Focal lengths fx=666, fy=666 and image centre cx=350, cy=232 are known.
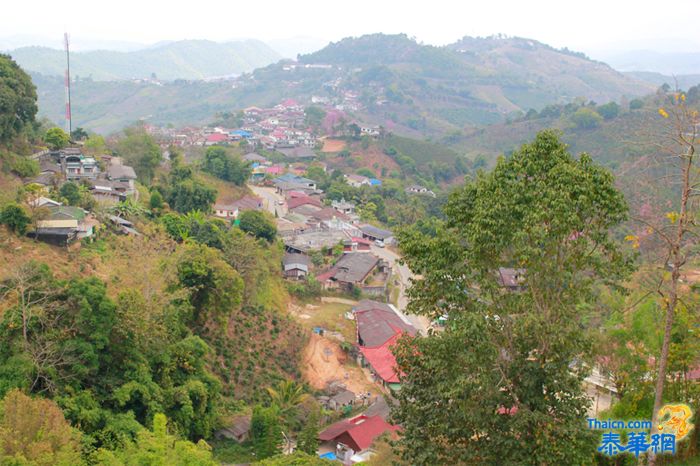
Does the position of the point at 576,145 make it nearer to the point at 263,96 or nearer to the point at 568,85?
the point at 263,96

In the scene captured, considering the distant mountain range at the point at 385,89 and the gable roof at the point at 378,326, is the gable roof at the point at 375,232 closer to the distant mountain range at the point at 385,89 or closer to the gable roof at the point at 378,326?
the gable roof at the point at 378,326

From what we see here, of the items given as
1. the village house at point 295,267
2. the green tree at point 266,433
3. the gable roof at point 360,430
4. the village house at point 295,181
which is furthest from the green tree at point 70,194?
the village house at point 295,181

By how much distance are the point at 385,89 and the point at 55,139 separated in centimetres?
8134

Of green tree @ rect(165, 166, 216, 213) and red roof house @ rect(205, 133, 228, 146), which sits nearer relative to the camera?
green tree @ rect(165, 166, 216, 213)

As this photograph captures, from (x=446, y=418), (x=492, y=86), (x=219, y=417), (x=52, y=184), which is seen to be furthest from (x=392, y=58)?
(x=446, y=418)

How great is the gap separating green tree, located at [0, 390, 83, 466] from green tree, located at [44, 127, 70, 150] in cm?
1853

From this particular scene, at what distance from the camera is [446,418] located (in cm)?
814

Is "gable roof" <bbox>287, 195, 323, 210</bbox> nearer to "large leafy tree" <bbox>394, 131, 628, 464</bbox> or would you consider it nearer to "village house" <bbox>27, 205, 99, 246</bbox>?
"village house" <bbox>27, 205, 99, 246</bbox>

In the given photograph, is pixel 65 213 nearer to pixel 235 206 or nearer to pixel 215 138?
pixel 235 206

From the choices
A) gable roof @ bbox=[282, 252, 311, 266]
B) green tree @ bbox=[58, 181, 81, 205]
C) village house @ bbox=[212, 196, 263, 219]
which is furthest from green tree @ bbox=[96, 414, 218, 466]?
village house @ bbox=[212, 196, 263, 219]

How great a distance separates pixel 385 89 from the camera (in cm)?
10481

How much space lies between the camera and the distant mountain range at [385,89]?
101812 millimetres

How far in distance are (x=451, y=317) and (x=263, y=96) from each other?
109 metres

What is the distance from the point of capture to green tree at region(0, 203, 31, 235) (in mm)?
19422
